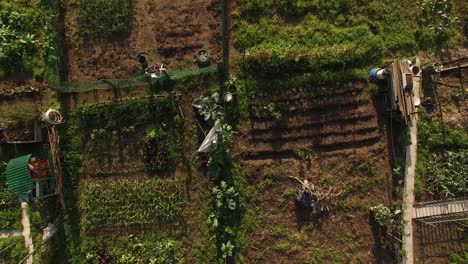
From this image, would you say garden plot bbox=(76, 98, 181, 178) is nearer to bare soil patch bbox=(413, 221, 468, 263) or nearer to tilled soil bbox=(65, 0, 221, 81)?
tilled soil bbox=(65, 0, 221, 81)

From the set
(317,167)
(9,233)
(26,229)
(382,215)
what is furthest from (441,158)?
(9,233)

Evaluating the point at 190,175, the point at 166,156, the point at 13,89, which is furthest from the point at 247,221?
the point at 13,89

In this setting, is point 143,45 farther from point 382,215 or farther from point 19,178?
point 382,215

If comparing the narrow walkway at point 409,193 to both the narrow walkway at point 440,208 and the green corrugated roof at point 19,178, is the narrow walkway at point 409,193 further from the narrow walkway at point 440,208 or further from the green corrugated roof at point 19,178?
the green corrugated roof at point 19,178

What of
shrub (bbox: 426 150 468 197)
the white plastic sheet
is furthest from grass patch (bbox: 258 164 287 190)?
shrub (bbox: 426 150 468 197)

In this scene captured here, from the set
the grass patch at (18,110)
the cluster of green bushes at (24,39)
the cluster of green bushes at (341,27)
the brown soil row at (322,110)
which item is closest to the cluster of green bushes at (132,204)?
the grass patch at (18,110)

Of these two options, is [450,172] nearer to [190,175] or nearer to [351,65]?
[351,65]
